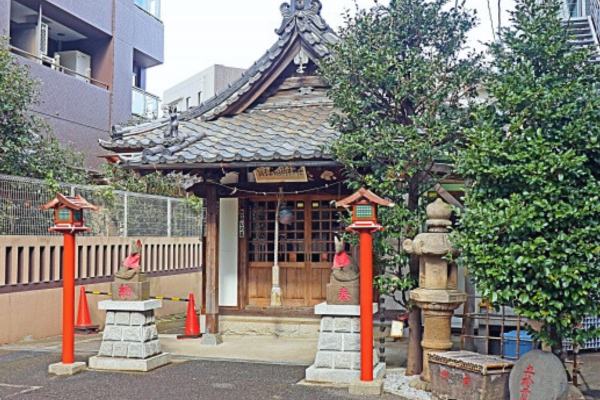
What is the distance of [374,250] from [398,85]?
2.59 meters

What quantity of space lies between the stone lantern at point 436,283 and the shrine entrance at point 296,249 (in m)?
4.18

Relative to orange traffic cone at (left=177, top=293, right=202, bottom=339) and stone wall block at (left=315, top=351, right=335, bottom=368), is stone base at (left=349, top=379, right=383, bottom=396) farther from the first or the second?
orange traffic cone at (left=177, top=293, right=202, bottom=339)

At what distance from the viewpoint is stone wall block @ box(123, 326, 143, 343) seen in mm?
10484

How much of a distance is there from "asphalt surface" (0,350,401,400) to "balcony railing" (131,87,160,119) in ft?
51.4

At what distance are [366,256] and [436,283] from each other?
1.07 m

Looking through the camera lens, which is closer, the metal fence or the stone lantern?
the stone lantern

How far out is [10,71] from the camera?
14.8m

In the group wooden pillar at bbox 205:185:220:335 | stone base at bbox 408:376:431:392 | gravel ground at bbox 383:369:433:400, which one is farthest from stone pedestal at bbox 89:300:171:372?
stone base at bbox 408:376:431:392

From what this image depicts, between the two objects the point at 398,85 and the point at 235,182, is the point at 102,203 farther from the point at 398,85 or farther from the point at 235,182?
the point at 398,85

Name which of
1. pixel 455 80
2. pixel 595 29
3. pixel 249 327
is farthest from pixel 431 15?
pixel 249 327

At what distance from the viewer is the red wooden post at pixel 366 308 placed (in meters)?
9.11

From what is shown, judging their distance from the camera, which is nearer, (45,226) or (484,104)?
(484,104)

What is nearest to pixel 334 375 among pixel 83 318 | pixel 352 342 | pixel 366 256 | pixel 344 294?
pixel 352 342

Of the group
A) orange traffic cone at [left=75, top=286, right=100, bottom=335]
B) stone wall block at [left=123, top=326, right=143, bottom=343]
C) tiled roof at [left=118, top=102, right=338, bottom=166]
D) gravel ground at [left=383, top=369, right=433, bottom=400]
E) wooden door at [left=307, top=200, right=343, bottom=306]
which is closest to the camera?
gravel ground at [left=383, top=369, right=433, bottom=400]
